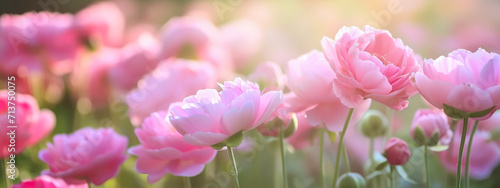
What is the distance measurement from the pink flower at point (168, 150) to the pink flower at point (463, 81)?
6.9 inches

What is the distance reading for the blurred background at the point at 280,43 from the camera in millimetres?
802

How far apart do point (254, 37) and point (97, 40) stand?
0.73 ft

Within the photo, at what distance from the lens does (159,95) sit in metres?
0.68

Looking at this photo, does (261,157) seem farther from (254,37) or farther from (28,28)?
(28,28)

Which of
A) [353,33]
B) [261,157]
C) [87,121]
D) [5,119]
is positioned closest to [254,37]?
[261,157]

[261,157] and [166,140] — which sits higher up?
[166,140]

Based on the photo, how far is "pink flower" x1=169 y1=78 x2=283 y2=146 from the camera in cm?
40

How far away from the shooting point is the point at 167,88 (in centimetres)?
69

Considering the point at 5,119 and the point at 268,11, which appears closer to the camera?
the point at 5,119

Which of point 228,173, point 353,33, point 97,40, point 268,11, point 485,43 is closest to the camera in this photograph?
point 353,33

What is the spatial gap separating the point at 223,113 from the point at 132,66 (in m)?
0.42

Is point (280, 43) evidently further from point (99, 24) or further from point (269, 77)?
point (269, 77)

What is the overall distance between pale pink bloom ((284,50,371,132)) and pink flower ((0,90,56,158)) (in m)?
0.30

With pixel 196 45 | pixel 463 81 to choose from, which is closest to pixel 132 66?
pixel 196 45
